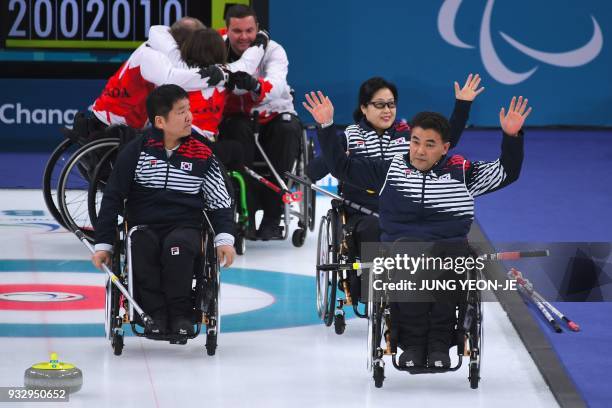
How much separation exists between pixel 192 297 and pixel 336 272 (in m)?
0.70

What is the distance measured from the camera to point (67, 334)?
6.31 m

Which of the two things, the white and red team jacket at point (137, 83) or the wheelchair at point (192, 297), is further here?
the white and red team jacket at point (137, 83)

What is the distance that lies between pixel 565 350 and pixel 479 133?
324 inches

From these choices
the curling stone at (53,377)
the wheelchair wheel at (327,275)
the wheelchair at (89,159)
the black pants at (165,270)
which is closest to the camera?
the curling stone at (53,377)

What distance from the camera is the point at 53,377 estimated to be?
5129 millimetres

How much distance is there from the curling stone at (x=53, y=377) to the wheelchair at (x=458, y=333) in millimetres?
1114

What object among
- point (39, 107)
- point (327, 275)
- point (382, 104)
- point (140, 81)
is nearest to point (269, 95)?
point (140, 81)

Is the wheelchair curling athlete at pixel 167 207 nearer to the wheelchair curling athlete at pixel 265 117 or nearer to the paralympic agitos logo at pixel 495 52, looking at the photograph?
the wheelchair curling athlete at pixel 265 117

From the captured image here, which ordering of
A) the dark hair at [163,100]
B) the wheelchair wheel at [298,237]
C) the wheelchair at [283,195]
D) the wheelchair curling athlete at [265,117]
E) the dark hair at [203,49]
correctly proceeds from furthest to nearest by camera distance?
the wheelchair wheel at [298,237] → the wheelchair curling athlete at [265,117] → the wheelchair at [283,195] → the dark hair at [203,49] → the dark hair at [163,100]

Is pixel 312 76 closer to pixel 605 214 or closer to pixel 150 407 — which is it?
pixel 605 214

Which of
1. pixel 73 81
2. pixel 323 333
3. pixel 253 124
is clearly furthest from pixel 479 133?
pixel 323 333

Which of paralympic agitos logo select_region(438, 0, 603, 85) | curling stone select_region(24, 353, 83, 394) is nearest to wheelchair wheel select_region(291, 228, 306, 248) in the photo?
curling stone select_region(24, 353, 83, 394)

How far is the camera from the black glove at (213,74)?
25.9ft

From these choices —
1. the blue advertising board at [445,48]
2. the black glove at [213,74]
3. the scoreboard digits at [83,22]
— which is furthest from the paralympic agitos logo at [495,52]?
the black glove at [213,74]
